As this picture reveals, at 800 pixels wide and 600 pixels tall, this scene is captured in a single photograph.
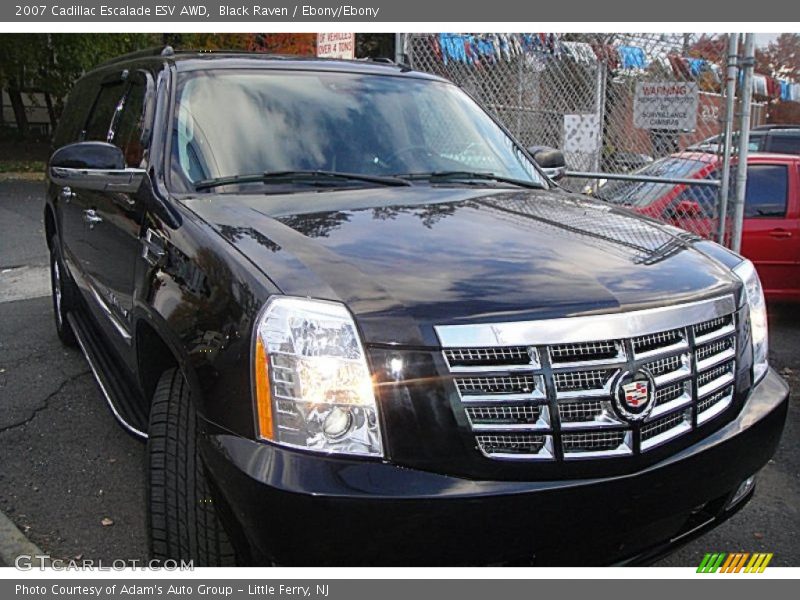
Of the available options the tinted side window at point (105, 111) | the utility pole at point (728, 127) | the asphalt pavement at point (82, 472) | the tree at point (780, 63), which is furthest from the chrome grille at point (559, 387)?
the tree at point (780, 63)

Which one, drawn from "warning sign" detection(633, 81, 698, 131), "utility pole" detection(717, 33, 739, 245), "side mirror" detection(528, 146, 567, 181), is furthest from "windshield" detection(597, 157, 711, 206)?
"side mirror" detection(528, 146, 567, 181)

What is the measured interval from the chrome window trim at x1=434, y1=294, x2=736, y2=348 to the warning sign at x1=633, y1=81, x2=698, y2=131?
4496 millimetres

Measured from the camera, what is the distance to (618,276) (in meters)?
2.38

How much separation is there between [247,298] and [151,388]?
1107mm

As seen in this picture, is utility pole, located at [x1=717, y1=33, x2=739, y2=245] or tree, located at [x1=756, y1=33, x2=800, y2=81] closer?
utility pole, located at [x1=717, y1=33, x2=739, y2=245]

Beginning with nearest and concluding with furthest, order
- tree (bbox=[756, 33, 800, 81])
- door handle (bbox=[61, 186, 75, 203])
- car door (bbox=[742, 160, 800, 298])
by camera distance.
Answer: door handle (bbox=[61, 186, 75, 203])
car door (bbox=[742, 160, 800, 298])
tree (bbox=[756, 33, 800, 81])

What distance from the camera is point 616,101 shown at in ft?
23.4

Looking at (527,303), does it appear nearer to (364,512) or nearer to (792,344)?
(364,512)

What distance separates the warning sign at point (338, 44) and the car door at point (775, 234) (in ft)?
13.1

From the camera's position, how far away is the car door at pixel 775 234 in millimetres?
6961

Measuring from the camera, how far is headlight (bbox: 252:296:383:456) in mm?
2051

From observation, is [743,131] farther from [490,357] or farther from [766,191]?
[490,357]

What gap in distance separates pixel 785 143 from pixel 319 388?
1241cm

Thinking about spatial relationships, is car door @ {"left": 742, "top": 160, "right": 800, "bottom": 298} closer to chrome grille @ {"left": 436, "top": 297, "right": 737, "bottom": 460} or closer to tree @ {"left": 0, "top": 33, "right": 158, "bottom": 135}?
chrome grille @ {"left": 436, "top": 297, "right": 737, "bottom": 460}
